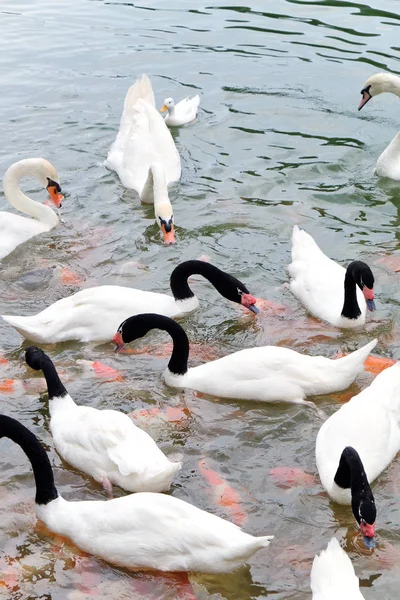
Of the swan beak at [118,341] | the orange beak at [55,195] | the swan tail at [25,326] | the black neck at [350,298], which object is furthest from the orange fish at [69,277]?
the black neck at [350,298]

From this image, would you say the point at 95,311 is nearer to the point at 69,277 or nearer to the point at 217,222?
the point at 69,277

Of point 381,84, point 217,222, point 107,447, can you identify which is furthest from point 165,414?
point 381,84

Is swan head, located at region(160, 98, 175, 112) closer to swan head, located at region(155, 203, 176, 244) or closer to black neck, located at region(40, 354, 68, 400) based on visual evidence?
swan head, located at region(155, 203, 176, 244)

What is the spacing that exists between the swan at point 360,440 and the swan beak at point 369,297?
4.60ft

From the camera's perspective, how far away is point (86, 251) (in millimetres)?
10609

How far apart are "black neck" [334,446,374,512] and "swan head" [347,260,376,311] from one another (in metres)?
2.67

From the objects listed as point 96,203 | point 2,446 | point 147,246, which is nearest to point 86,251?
point 147,246

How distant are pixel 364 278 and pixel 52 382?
9.85 ft

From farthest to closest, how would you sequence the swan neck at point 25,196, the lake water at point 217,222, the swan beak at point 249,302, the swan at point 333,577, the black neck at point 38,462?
the swan neck at point 25,196, the swan beak at point 249,302, the black neck at point 38,462, the lake water at point 217,222, the swan at point 333,577

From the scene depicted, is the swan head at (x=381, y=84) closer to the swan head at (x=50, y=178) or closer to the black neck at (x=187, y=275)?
the swan head at (x=50, y=178)

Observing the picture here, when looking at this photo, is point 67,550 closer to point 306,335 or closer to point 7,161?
point 306,335

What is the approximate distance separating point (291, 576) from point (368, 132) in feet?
28.8

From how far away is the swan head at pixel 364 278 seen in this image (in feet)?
28.5

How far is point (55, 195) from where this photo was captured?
37.3ft
